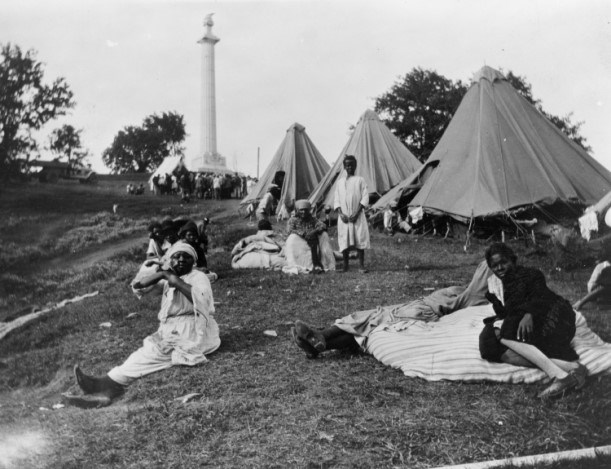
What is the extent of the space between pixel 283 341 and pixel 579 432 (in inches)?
97.2

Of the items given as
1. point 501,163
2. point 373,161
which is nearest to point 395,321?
point 501,163

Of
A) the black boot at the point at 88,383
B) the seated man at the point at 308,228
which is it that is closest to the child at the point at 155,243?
the seated man at the point at 308,228

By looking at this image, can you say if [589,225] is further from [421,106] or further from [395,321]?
[421,106]

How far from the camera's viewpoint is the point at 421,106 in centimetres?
3084

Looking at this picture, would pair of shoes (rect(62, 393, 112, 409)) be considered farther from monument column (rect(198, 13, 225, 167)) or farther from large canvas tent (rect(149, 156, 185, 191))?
monument column (rect(198, 13, 225, 167))

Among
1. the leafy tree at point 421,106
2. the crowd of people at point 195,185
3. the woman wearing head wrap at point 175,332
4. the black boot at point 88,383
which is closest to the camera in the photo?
the black boot at point 88,383

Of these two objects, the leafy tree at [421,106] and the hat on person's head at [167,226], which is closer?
the hat on person's head at [167,226]

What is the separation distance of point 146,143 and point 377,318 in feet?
77.9

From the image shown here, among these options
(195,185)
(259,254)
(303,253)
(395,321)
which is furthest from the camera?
(195,185)

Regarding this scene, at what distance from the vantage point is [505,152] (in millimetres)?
11273

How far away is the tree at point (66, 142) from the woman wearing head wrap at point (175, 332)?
3.15 m

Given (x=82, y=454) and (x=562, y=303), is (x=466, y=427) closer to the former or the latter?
(x=562, y=303)

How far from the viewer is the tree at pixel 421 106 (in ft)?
98.8

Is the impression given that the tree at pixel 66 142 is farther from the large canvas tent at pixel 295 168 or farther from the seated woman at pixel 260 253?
the large canvas tent at pixel 295 168
